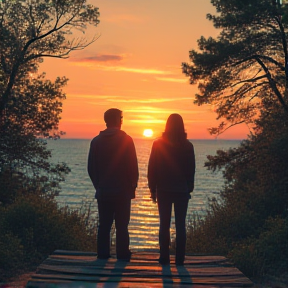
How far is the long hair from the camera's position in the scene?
23.8 ft

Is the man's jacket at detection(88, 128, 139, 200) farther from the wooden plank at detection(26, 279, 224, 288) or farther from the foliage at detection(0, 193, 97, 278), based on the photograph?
the foliage at detection(0, 193, 97, 278)

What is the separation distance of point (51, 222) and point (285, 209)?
333 inches

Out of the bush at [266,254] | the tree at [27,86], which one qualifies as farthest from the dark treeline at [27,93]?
the bush at [266,254]

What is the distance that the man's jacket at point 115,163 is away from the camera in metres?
7.24

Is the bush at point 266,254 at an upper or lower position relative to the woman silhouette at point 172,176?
lower

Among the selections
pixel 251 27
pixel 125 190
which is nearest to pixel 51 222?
pixel 125 190

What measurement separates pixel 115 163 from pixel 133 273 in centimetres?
170

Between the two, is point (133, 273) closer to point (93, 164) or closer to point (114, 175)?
point (114, 175)

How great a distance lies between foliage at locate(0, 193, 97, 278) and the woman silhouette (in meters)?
4.43

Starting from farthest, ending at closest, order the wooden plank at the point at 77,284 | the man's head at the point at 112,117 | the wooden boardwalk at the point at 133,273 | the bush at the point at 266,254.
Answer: the bush at the point at 266,254, the man's head at the point at 112,117, the wooden boardwalk at the point at 133,273, the wooden plank at the point at 77,284

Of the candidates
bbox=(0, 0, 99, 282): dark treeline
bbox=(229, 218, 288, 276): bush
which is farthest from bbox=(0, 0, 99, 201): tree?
bbox=(229, 218, 288, 276): bush

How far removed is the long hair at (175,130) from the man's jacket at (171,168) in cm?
6

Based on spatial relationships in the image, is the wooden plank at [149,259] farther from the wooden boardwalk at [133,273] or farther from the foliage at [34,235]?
the foliage at [34,235]

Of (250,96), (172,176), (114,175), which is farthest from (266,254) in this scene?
(250,96)
